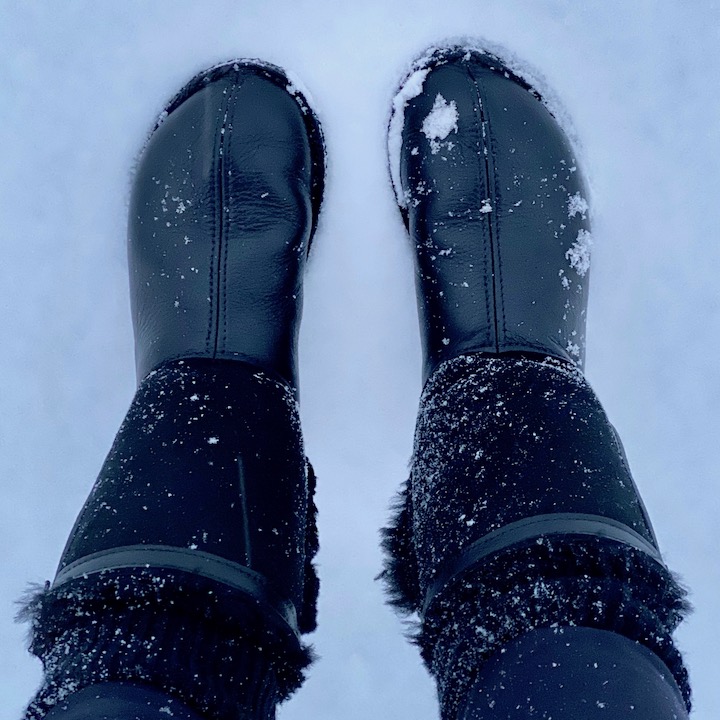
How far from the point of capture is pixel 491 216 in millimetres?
1056

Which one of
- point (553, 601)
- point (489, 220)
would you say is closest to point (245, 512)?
point (553, 601)

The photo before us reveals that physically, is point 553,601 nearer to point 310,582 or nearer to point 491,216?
point 310,582

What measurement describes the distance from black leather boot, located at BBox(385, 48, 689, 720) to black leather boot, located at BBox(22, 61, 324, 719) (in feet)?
0.49

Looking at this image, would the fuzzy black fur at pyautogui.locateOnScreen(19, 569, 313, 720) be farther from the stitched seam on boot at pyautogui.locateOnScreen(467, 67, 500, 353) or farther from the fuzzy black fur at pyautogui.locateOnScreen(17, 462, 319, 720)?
the stitched seam on boot at pyautogui.locateOnScreen(467, 67, 500, 353)

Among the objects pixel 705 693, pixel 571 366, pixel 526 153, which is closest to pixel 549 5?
pixel 526 153

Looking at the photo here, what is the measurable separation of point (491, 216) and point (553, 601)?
56 centimetres

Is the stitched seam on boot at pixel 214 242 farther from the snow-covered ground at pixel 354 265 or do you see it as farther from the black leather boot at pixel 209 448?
the snow-covered ground at pixel 354 265

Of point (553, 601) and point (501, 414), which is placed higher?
point (501, 414)

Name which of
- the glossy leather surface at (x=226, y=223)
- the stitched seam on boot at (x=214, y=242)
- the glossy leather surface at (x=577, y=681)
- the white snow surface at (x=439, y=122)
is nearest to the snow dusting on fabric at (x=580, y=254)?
the white snow surface at (x=439, y=122)

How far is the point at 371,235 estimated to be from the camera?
4.02 feet

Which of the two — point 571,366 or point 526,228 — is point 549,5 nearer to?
point 526,228

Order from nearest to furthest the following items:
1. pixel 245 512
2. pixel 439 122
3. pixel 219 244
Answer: pixel 245 512 → pixel 219 244 → pixel 439 122

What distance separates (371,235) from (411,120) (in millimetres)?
178

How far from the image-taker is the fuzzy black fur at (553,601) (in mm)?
638
